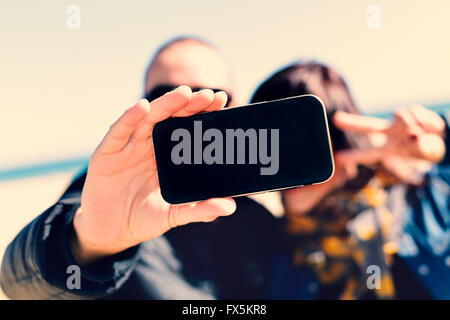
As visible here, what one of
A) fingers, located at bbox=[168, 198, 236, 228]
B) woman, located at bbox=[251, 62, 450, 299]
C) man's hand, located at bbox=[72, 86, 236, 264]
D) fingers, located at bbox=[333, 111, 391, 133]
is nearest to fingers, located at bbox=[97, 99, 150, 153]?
man's hand, located at bbox=[72, 86, 236, 264]

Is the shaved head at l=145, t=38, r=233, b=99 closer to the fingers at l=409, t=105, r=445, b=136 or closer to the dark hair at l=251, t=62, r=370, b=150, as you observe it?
the dark hair at l=251, t=62, r=370, b=150

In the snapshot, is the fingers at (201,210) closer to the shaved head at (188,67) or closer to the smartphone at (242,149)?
the smartphone at (242,149)

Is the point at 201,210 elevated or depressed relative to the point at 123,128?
depressed

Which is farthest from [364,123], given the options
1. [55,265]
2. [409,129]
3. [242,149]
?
[55,265]

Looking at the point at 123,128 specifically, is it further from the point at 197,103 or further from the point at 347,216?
the point at 347,216

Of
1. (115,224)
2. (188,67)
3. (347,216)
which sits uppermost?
(188,67)

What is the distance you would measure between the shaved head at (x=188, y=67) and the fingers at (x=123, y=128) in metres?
0.41

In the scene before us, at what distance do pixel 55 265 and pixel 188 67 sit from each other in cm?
55

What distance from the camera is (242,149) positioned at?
0.55 metres

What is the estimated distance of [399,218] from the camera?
825 millimetres

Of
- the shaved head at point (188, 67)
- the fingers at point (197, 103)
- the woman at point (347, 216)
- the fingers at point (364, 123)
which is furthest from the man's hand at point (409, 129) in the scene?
the shaved head at point (188, 67)

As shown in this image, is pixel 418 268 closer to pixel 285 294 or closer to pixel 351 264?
pixel 351 264
